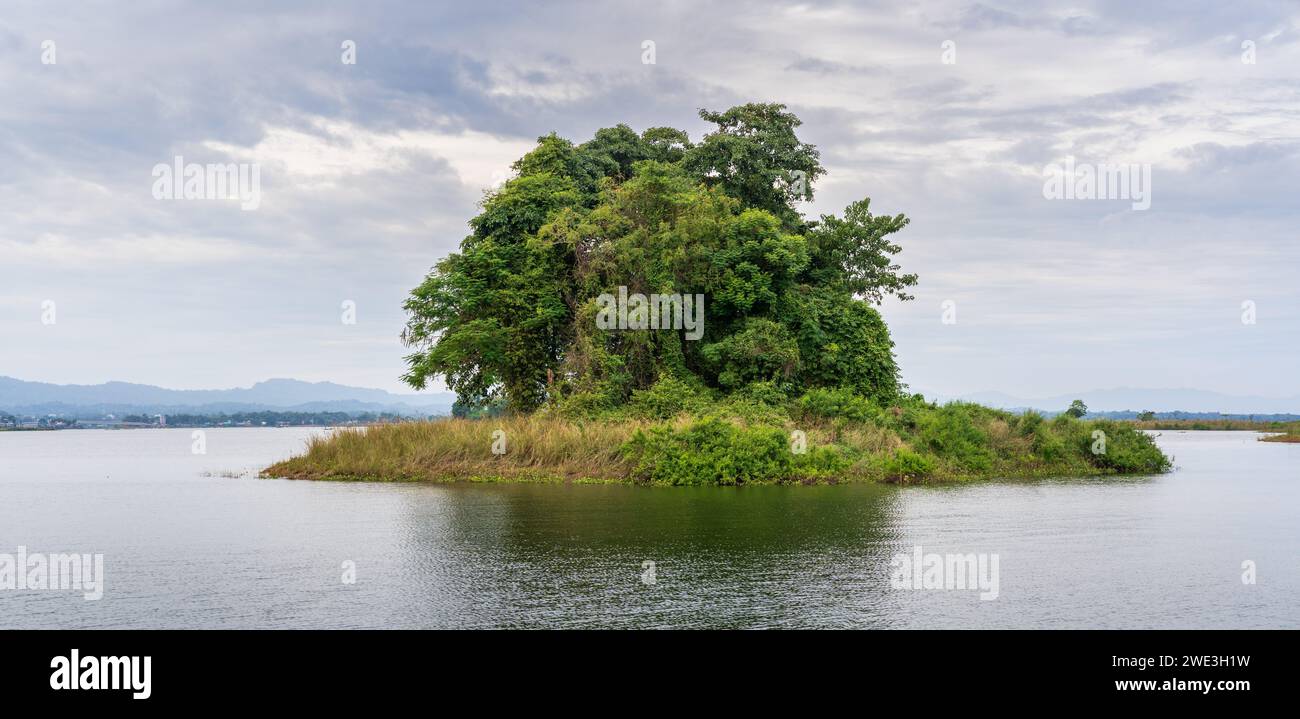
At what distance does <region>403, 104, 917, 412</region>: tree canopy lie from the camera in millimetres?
33844

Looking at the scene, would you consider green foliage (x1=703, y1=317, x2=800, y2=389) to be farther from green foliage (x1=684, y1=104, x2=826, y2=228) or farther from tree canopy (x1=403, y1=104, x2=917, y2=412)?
green foliage (x1=684, y1=104, x2=826, y2=228)

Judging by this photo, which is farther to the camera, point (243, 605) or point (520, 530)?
point (520, 530)

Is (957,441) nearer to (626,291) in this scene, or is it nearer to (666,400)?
(666,400)

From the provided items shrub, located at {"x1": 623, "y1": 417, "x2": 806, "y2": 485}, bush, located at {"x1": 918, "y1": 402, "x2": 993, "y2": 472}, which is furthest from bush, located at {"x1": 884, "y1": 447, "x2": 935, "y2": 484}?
shrub, located at {"x1": 623, "y1": 417, "x2": 806, "y2": 485}

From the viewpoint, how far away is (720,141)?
39.2 m

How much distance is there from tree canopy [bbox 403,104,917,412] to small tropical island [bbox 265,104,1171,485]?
79mm

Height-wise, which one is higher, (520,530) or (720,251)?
(720,251)

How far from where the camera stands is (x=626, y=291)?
34.2 metres

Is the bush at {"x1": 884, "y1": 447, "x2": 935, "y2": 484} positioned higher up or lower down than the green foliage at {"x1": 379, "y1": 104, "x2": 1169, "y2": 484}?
lower down

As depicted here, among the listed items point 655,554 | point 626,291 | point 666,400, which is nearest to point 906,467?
point 666,400

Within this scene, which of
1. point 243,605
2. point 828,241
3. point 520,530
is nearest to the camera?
point 243,605
